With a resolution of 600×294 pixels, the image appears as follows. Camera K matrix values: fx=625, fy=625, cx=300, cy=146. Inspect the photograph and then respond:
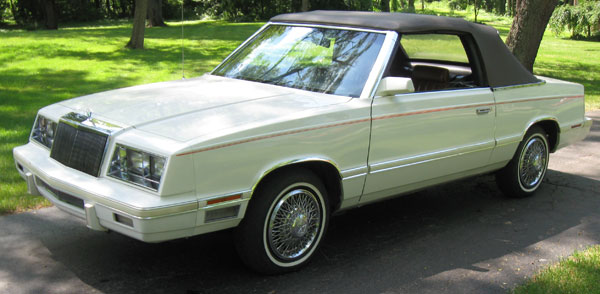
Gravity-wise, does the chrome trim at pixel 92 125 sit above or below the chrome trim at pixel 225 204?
above

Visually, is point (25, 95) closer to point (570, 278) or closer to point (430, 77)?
point (430, 77)

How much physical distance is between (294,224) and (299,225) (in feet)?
0.16

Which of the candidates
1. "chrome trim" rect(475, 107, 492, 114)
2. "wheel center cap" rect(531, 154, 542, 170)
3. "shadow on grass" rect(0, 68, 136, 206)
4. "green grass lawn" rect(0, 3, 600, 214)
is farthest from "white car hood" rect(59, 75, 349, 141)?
"wheel center cap" rect(531, 154, 542, 170)

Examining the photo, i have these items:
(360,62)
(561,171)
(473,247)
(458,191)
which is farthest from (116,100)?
(561,171)

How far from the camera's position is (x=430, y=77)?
5.83 m

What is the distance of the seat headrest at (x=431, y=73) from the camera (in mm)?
5770

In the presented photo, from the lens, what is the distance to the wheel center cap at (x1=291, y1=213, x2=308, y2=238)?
4.30 m

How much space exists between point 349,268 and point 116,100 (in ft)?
6.94

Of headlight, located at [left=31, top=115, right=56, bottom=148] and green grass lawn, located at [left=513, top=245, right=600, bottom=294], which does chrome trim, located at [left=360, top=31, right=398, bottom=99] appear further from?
headlight, located at [left=31, top=115, right=56, bottom=148]

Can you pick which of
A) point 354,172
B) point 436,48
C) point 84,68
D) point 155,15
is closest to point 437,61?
point 436,48

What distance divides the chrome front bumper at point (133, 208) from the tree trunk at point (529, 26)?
32.0ft

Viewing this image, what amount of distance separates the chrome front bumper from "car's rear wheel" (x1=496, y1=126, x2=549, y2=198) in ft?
10.7

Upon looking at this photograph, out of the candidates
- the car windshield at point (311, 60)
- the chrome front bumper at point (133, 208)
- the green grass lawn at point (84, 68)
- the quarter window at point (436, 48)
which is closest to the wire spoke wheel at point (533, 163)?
the quarter window at point (436, 48)

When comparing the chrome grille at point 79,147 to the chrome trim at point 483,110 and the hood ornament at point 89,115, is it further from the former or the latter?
the chrome trim at point 483,110
